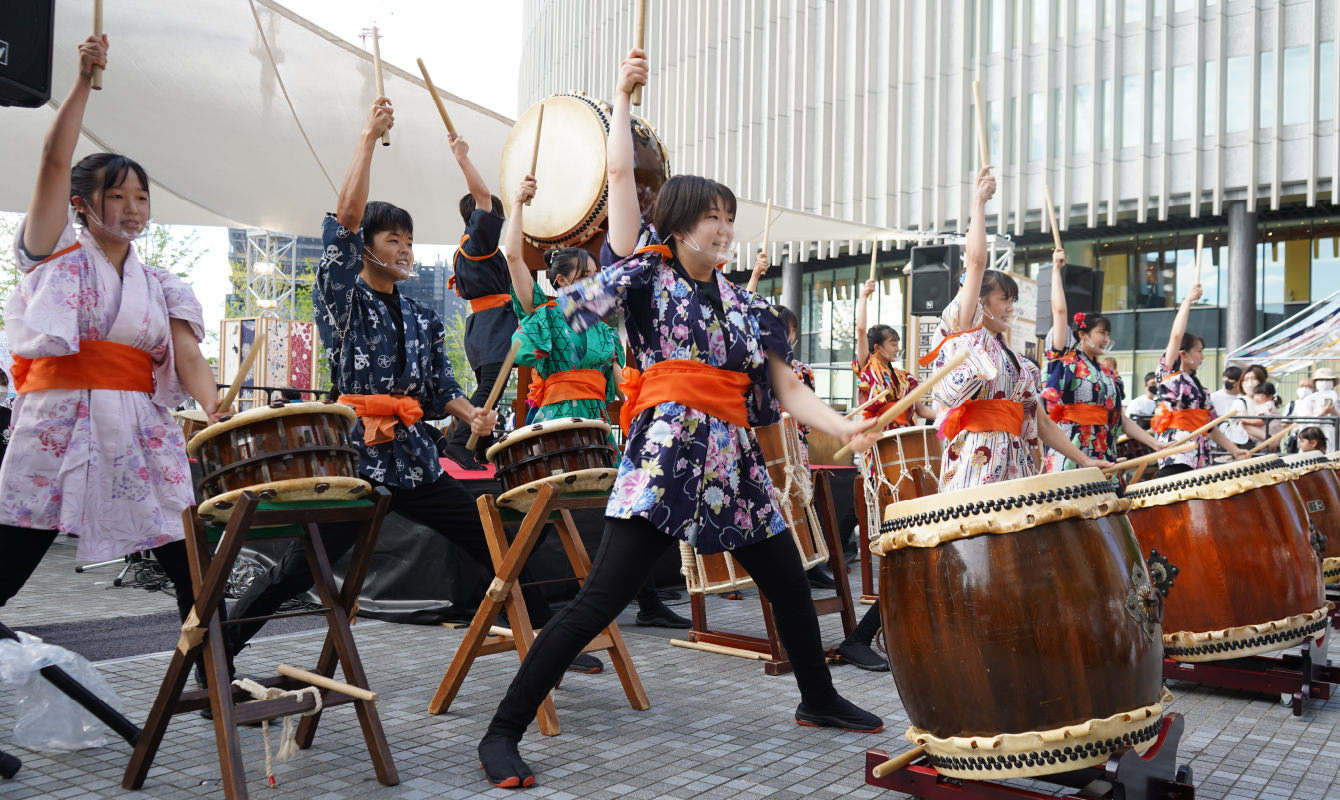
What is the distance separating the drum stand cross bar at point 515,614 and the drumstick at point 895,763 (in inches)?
41.7

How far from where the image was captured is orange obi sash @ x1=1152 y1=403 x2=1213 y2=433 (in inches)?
324

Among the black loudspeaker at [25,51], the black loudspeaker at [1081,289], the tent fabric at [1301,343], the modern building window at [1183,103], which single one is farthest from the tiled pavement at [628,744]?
the modern building window at [1183,103]

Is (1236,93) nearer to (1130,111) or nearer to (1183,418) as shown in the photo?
(1130,111)

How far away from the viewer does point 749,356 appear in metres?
3.14

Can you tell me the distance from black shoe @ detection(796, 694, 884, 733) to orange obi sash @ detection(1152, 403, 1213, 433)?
585 centimetres

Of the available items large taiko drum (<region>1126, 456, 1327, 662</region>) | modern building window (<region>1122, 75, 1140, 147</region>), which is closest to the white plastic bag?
large taiko drum (<region>1126, 456, 1327, 662</region>)

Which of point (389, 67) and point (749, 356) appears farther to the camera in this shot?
point (389, 67)

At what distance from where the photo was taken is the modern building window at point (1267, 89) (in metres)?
19.4

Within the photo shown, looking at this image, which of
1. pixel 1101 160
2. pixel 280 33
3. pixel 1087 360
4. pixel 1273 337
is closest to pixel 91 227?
pixel 280 33

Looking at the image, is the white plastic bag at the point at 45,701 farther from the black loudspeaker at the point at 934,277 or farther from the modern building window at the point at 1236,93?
the modern building window at the point at 1236,93

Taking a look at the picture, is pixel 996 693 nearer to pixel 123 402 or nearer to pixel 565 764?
pixel 565 764

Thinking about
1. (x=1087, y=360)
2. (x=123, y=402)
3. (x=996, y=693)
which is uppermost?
(x=1087, y=360)

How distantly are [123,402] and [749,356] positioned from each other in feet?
5.89

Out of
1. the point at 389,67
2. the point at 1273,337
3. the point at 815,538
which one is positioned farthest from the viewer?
the point at 1273,337
